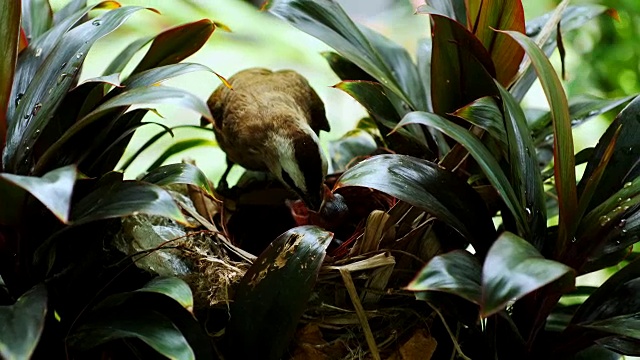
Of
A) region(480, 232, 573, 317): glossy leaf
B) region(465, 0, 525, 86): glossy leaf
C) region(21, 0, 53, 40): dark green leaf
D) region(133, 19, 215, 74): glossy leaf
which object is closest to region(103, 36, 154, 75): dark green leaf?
region(133, 19, 215, 74): glossy leaf

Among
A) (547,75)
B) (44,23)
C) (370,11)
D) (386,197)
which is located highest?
(547,75)

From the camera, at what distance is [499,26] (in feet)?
3.51

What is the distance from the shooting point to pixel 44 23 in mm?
1210

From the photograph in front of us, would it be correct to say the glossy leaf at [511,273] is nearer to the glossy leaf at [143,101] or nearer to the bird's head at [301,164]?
the glossy leaf at [143,101]

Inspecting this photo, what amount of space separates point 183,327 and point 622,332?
0.55 meters

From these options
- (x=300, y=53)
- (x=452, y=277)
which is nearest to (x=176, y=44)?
(x=452, y=277)

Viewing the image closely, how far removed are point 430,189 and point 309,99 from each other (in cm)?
67

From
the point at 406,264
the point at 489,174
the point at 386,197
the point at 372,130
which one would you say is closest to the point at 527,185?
the point at 489,174

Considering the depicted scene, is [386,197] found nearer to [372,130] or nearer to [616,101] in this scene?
[372,130]

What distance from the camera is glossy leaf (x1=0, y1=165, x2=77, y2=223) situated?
666 millimetres

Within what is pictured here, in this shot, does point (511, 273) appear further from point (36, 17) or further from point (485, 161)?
point (36, 17)

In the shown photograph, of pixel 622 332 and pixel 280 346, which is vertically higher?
pixel 622 332

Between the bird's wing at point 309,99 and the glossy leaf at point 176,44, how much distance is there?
1.54 feet

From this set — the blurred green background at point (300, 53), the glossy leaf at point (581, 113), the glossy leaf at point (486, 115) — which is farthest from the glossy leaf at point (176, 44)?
the blurred green background at point (300, 53)
